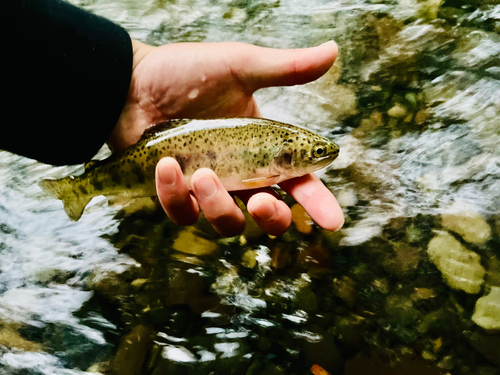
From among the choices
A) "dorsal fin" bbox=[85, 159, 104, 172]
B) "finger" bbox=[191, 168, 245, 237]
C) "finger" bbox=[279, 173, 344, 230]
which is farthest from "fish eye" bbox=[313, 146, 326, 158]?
"dorsal fin" bbox=[85, 159, 104, 172]

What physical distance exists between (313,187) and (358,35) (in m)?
2.93

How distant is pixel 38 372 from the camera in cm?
271

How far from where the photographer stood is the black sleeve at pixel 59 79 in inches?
101

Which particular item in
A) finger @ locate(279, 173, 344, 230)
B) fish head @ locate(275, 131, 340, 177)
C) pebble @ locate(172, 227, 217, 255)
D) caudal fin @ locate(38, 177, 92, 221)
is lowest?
pebble @ locate(172, 227, 217, 255)

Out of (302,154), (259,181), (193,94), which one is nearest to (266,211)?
(259,181)

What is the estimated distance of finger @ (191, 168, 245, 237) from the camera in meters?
2.17

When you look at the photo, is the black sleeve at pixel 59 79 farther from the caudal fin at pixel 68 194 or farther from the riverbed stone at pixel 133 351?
the riverbed stone at pixel 133 351

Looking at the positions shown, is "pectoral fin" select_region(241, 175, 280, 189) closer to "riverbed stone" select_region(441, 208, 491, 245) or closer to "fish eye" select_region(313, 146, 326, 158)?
"fish eye" select_region(313, 146, 326, 158)

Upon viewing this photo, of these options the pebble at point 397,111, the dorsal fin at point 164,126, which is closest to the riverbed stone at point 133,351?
the dorsal fin at point 164,126

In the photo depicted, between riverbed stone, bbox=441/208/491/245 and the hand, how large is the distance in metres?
1.32

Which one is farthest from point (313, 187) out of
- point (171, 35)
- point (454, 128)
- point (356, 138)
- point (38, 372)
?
point (171, 35)

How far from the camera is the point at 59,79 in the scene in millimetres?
2695

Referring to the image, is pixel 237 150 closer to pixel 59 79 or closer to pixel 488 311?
pixel 59 79

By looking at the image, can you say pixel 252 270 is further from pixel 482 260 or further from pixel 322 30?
pixel 322 30
